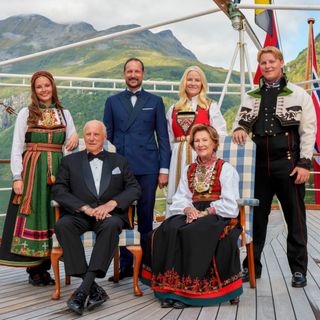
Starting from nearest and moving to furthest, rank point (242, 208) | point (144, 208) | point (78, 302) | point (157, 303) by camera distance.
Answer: point (78, 302) → point (157, 303) → point (242, 208) → point (144, 208)

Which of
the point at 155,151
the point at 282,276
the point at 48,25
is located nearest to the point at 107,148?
the point at 155,151

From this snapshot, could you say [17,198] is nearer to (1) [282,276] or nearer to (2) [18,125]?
(2) [18,125]

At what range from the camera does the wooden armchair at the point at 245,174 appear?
2983mm

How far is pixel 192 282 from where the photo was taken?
2551 millimetres

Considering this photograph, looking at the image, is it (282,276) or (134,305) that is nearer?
(134,305)

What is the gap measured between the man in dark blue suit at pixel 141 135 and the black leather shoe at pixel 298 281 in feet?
3.41

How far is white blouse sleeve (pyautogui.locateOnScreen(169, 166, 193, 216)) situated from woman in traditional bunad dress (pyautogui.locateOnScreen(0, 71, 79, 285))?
2.64 ft

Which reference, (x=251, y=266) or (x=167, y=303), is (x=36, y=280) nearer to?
(x=167, y=303)

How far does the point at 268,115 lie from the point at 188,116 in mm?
546

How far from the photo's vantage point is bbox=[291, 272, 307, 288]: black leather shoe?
299cm

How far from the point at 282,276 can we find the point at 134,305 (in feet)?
4.00

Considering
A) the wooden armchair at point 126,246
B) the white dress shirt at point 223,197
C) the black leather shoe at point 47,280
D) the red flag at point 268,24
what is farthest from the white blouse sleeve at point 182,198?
the red flag at point 268,24

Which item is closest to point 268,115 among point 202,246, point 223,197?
point 223,197

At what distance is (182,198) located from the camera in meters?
2.94
